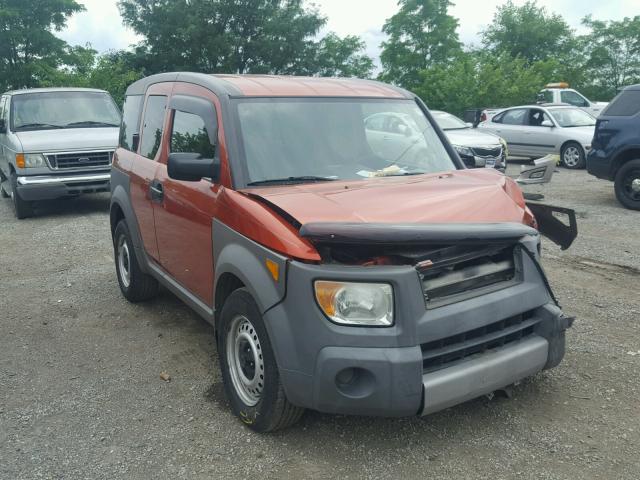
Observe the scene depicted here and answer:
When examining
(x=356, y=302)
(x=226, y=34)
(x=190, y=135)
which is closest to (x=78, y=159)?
(x=190, y=135)

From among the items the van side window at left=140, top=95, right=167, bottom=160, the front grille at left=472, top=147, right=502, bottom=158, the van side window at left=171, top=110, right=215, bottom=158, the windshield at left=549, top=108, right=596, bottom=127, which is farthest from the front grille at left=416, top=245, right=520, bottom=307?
the windshield at left=549, top=108, right=596, bottom=127

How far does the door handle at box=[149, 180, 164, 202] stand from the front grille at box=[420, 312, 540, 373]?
250 centimetres

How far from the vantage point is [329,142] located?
13.5 ft

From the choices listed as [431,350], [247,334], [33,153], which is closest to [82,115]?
[33,153]

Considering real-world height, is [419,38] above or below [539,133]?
above

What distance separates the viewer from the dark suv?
977 centimetres

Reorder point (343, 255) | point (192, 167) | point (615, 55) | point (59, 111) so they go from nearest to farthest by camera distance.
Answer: point (343, 255), point (192, 167), point (59, 111), point (615, 55)

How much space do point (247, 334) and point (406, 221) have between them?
1.08 m

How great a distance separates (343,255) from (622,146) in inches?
326

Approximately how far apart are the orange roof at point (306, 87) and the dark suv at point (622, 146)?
648cm

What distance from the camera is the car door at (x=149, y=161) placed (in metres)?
4.95

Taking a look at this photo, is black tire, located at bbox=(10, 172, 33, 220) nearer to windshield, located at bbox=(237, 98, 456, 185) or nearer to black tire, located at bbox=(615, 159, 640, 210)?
windshield, located at bbox=(237, 98, 456, 185)

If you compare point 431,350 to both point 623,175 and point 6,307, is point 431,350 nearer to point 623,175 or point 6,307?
point 6,307

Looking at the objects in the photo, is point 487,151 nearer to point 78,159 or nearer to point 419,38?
point 78,159
